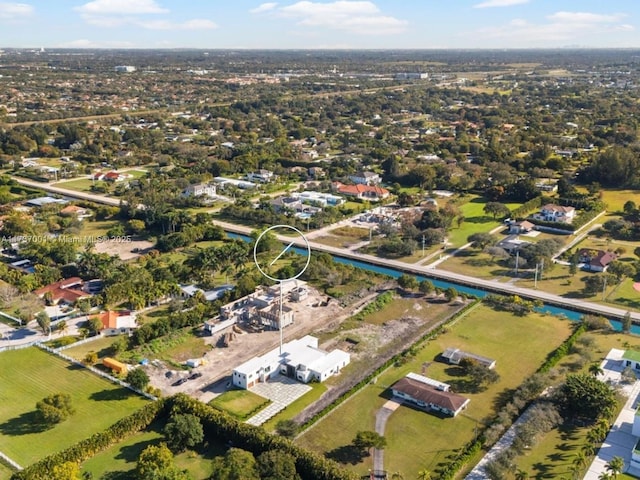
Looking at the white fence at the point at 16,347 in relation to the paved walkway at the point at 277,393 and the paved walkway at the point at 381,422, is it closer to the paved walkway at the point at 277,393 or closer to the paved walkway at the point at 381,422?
the paved walkway at the point at 277,393

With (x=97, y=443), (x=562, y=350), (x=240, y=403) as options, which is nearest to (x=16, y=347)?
(x=97, y=443)

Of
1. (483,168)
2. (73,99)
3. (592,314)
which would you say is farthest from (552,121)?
(73,99)

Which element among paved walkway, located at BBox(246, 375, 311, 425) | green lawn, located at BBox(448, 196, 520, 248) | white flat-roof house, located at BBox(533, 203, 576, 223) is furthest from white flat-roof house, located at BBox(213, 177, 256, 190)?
paved walkway, located at BBox(246, 375, 311, 425)

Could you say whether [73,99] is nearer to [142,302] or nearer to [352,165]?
[352,165]

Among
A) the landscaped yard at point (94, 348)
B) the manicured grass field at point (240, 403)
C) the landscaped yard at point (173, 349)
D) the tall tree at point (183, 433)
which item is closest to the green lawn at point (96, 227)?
the landscaped yard at point (94, 348)

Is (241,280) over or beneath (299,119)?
beneath
